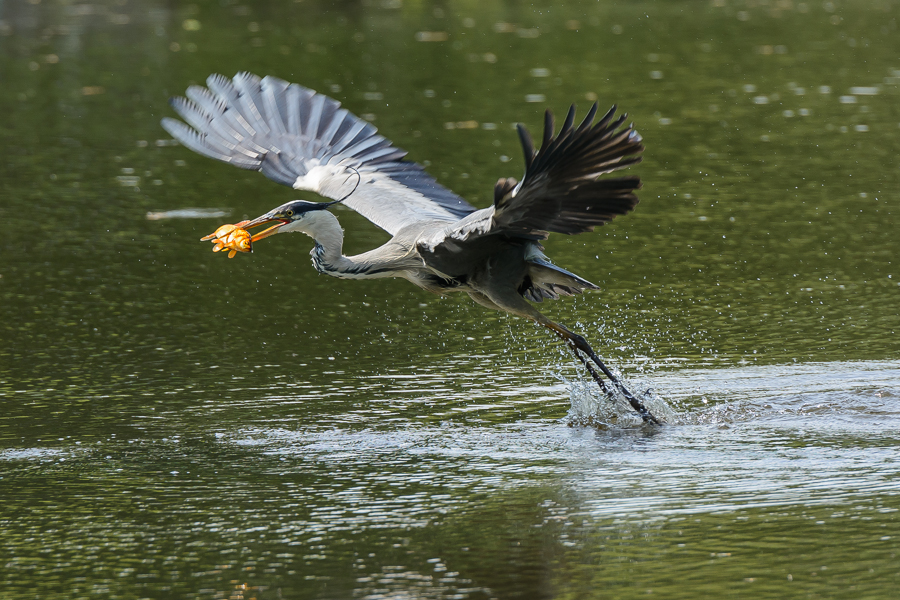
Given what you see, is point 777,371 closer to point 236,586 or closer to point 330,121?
point 330,121

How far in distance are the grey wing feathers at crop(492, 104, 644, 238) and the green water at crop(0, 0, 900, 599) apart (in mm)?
1156

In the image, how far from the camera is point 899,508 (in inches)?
221

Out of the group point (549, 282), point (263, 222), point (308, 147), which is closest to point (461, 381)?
point (549, 282)

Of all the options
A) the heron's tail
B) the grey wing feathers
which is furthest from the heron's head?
the grey wing feathers

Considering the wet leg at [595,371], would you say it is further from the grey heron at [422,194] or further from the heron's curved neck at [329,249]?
the heron's curved neck at [329,249]

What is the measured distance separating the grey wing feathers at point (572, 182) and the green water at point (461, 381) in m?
1.16

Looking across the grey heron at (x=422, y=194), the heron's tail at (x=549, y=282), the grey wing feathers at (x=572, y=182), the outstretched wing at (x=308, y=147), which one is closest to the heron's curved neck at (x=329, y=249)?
the grey heron at (x=422, y=194)

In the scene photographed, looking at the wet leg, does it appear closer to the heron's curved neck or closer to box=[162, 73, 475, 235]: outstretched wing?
box=[162, 73, 475, 235]: outstretched wing

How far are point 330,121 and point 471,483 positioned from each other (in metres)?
3.31

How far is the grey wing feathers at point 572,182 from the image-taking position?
6242 mm

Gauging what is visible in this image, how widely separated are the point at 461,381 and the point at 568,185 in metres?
2.02

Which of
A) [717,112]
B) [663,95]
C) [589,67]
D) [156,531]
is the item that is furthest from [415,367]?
[589,67]

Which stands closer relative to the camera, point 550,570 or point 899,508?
point 550,570

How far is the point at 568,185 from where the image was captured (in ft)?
21.1
